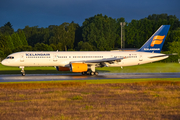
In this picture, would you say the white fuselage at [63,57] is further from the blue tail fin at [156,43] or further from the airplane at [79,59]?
the blue tail fin at [156,43]

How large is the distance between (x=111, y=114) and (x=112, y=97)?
202 inches

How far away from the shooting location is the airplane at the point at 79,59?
3484cm

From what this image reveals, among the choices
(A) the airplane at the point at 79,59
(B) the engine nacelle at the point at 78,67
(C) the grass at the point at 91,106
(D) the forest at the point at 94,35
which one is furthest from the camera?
(D) the forest at the point at 94,35

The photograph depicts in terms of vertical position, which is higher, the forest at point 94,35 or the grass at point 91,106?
the forest at point 94,35

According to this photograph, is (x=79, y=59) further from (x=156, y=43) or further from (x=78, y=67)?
(x=156, y=43)

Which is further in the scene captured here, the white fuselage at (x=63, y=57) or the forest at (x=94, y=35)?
the forest at (x=94, y=35)

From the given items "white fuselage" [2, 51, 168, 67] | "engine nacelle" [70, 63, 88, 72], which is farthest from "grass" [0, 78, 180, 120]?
"white fuselage" [2, 51, 168, 67]

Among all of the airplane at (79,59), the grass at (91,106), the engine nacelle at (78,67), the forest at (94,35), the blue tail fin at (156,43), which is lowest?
the grass at (91,106)

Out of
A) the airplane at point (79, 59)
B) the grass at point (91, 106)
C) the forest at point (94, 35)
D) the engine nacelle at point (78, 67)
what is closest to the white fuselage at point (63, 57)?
the airplane at point (79, 59)

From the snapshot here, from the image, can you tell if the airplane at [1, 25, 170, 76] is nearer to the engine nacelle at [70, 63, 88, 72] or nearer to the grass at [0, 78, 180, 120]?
the engine nacelle at [70, 63, 88, 72]

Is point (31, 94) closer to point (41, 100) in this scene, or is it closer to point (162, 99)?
point (41, 100)

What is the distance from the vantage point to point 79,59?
3634cm

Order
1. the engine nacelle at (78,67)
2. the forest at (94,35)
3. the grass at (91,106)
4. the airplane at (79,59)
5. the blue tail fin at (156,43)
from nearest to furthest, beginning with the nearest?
the grass at (91,106), the engine nacelle at (78,67), the airplane at (79,59), the blue tail fin at (156,43), the forest at (94,35)

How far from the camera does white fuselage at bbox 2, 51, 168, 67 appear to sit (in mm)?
34938
